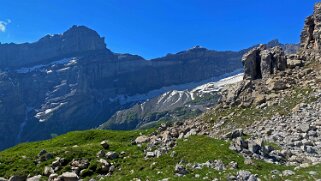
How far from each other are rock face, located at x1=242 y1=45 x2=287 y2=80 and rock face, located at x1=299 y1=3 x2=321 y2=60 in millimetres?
4039

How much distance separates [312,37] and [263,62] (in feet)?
33.8

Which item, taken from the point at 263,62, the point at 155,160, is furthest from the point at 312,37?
the point at 155,160

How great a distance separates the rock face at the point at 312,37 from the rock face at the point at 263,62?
404cm

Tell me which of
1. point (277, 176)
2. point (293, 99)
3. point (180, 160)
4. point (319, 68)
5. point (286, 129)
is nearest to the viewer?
point (277, 176)

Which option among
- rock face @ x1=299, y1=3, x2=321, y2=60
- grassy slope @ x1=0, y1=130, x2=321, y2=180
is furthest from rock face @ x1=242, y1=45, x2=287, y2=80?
grassy slope @ x1=0, y1=130, x2=321, y2=180

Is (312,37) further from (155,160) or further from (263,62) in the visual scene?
(155,160)

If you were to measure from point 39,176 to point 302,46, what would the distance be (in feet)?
198

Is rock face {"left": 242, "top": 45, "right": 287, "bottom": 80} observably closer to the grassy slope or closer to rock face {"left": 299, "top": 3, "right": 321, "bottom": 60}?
rock face {"left": 299, "top": 3, "right": 321, "bottom": 60}

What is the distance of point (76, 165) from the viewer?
3619 centimetres

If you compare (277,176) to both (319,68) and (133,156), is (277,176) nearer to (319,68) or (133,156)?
(133,156)

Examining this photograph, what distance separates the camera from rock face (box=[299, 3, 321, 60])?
69938 millimetres

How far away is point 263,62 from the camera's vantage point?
2985 inches

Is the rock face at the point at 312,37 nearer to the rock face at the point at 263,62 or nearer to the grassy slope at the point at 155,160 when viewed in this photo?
the rock face at the point at 263,62

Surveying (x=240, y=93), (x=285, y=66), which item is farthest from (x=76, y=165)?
(x=285, y=66)
